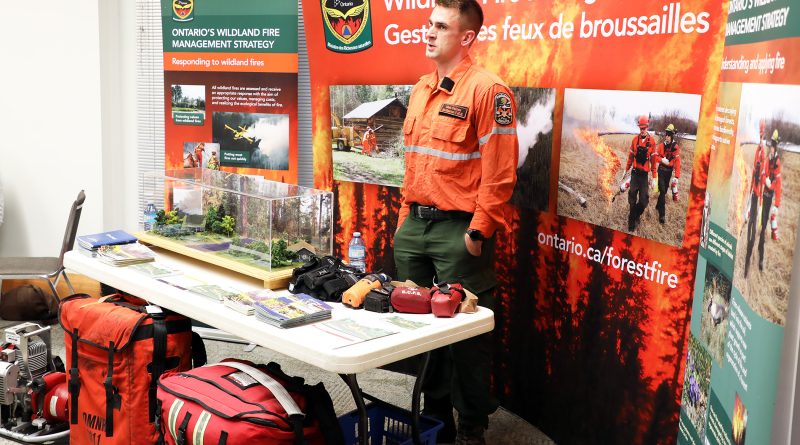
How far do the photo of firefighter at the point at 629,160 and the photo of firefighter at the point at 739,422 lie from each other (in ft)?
4.11

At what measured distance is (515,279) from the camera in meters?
Result: 4.03

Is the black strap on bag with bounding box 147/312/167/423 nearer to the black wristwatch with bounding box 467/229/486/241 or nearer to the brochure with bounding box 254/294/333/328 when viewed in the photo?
the brochure with bounding box 254/294/333/328

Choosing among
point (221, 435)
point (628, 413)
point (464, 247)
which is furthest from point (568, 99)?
point (221, 435)

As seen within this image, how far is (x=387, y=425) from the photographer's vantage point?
3369mm

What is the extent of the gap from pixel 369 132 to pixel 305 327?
189cm

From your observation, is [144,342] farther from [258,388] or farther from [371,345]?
[371,345]

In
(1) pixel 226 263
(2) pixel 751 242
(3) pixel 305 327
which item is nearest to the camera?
(2) pixel 751 242

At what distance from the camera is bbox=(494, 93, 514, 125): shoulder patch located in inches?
135

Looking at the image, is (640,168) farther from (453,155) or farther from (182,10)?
(182,10)

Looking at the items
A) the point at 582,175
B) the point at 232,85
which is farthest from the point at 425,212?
the point at 232,85

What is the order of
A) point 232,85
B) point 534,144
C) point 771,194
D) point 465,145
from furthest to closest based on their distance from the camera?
point 232,85, point 534,144, point 465,145, point 771,194

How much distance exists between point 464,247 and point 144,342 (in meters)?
1.36

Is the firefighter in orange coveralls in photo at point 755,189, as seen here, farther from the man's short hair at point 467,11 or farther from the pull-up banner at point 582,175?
the man's short hair at point 467,11

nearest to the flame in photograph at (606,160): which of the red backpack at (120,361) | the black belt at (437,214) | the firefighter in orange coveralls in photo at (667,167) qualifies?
the firefighter in orange coveralls in photo at (667,167)
